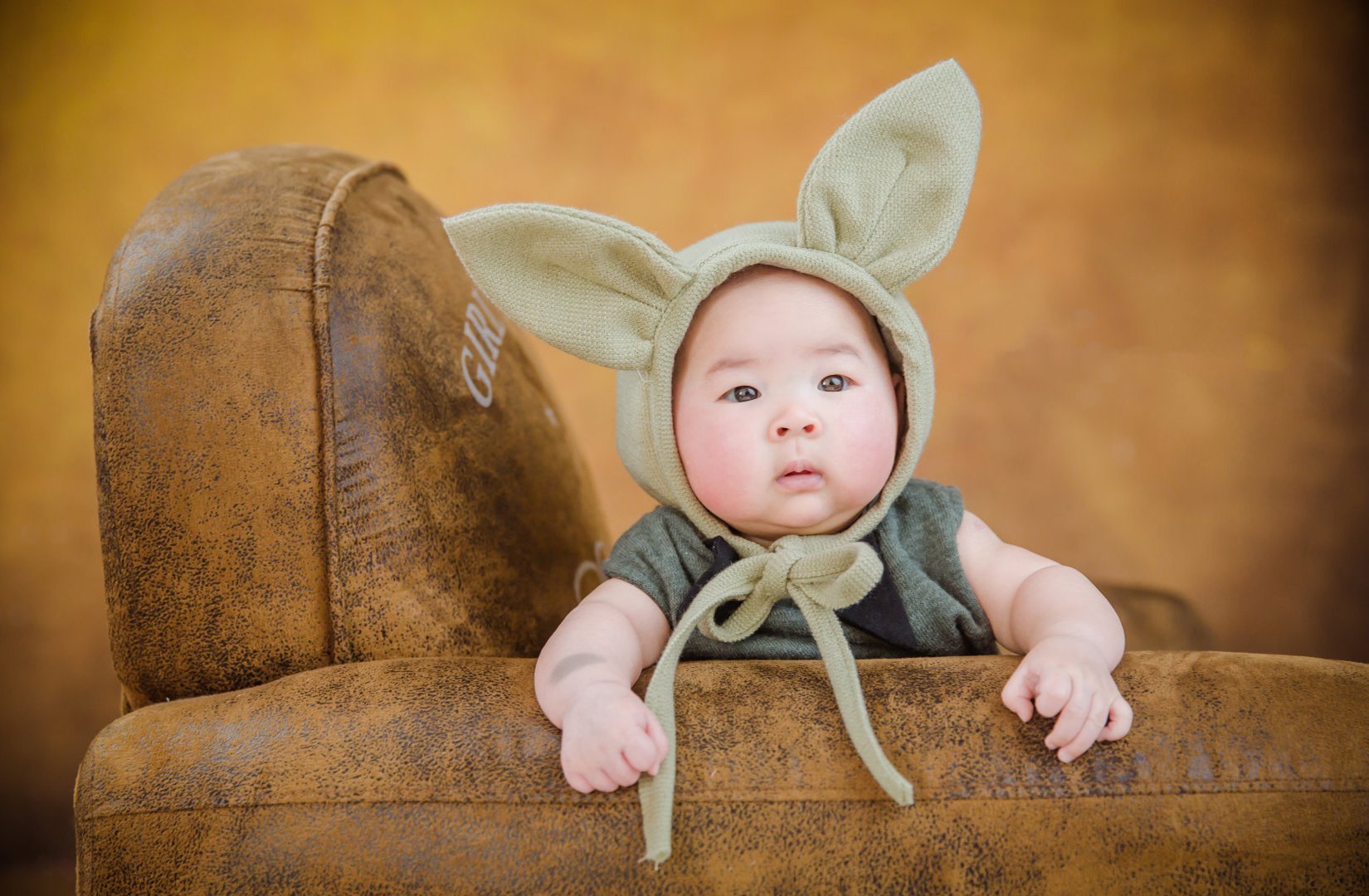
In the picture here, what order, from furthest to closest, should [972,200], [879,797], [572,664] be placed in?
[972,200] < [572,664] < [879,797]

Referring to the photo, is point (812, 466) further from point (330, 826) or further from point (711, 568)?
point (330, 826)

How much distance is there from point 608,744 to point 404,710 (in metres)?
0.16

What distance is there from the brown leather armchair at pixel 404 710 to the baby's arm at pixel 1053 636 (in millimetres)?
18

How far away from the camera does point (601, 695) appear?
0.74 meters

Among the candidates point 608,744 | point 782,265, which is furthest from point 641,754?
point 782,265

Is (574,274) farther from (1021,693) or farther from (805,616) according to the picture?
(1021,693)

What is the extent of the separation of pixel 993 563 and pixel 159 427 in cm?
75

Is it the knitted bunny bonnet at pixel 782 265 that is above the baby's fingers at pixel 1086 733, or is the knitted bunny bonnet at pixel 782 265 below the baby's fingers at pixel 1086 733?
above

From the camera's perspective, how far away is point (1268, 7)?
1.97m

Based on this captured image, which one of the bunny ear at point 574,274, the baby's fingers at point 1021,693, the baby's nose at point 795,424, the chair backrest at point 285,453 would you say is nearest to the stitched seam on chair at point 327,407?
the chair backrest at point 285,453

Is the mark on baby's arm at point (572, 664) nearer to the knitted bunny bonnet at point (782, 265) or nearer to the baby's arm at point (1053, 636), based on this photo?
the knitted bunny bonnet at point (782, 265)

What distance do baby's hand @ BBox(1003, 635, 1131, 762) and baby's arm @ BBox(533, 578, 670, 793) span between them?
0.25m

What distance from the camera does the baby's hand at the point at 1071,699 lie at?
2.26 feet

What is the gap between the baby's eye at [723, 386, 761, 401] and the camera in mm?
955
